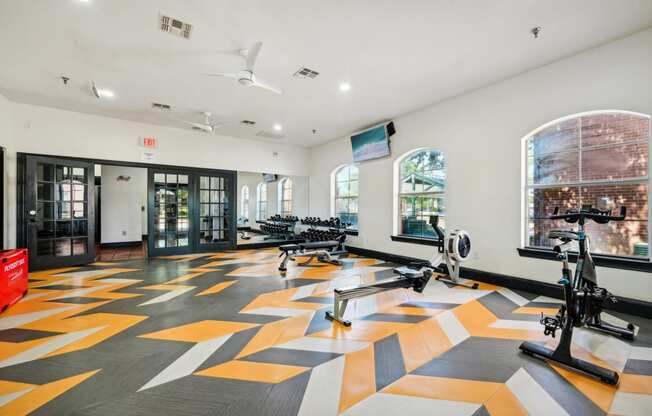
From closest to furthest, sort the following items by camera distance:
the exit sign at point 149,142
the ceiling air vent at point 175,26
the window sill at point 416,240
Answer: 1. the ceiling air vent at point 175,26
2. the window sill at point 416,240
3. the exit sign at point 149,142

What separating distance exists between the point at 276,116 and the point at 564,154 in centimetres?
504

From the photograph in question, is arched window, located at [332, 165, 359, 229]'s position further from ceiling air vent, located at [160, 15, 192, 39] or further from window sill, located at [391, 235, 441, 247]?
ceiling air vent, located at [160, 15, 192, 39]

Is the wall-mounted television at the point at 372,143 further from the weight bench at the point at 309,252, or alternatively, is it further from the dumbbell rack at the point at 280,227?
the dumbbell rack at the point at 280,227

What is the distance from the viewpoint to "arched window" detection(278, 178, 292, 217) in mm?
9258

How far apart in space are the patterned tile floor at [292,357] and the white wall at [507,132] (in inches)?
25.9

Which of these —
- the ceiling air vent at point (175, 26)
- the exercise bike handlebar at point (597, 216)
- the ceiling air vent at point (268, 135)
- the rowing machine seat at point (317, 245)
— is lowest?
the rowing machine seat at point (317, 245)

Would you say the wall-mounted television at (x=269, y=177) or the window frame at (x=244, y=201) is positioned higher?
the wall-mounted television at (x=269, y=177)

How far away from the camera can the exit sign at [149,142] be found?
627 centimetres

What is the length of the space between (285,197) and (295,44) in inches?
252

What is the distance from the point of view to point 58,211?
549 centimetres

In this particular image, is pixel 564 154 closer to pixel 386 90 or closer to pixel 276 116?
pixel 386 90

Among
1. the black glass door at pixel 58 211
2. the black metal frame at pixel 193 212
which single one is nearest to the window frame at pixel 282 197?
the black metal frame at pixel 193 212

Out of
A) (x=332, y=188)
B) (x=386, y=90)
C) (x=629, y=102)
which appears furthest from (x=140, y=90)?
(x=629, y=102)

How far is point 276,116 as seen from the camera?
234 inches
